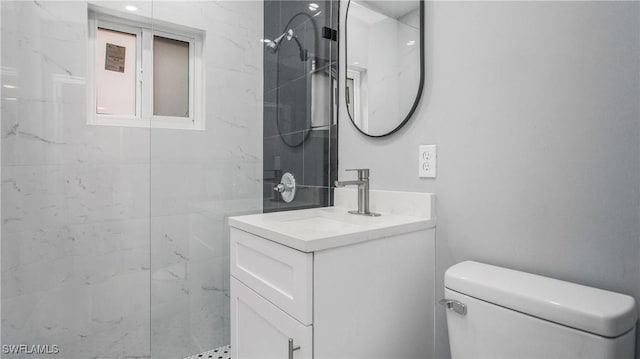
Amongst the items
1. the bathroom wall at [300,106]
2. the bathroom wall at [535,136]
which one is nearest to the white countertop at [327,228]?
the bathroom wall at [535,136]

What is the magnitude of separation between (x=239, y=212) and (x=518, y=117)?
132 centimetres

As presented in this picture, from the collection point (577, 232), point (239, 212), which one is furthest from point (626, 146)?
point (239, 212)

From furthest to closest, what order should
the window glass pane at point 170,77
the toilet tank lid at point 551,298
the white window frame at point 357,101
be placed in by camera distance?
1. the window glass pane at point 170,77
2. the white window frame at point 357,101
3. the toilet tank lid at point 551,298

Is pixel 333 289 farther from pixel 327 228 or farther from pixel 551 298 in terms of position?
pixel 551 298

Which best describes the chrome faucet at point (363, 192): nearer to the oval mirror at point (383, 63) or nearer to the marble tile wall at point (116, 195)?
the oval mirror at point (383, 63)

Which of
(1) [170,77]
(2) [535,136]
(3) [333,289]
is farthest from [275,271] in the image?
(1) [170,77]

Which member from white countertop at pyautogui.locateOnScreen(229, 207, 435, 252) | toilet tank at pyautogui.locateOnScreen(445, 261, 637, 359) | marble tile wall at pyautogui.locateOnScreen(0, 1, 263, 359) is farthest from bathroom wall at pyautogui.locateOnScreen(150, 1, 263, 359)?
toilet tank at pyautogui.locateOnScreen(445, 261, 637, 359)

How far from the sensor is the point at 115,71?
4.85ft

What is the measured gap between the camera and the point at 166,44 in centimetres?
152

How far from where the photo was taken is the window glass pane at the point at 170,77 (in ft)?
4.92

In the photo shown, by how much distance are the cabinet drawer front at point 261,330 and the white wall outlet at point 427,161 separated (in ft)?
2.16

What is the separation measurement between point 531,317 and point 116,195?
166cm

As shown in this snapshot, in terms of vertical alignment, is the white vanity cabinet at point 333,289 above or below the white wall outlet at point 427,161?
below

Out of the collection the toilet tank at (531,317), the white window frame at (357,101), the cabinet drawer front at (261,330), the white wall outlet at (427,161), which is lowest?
the cabinet drawer front at (261,330)
